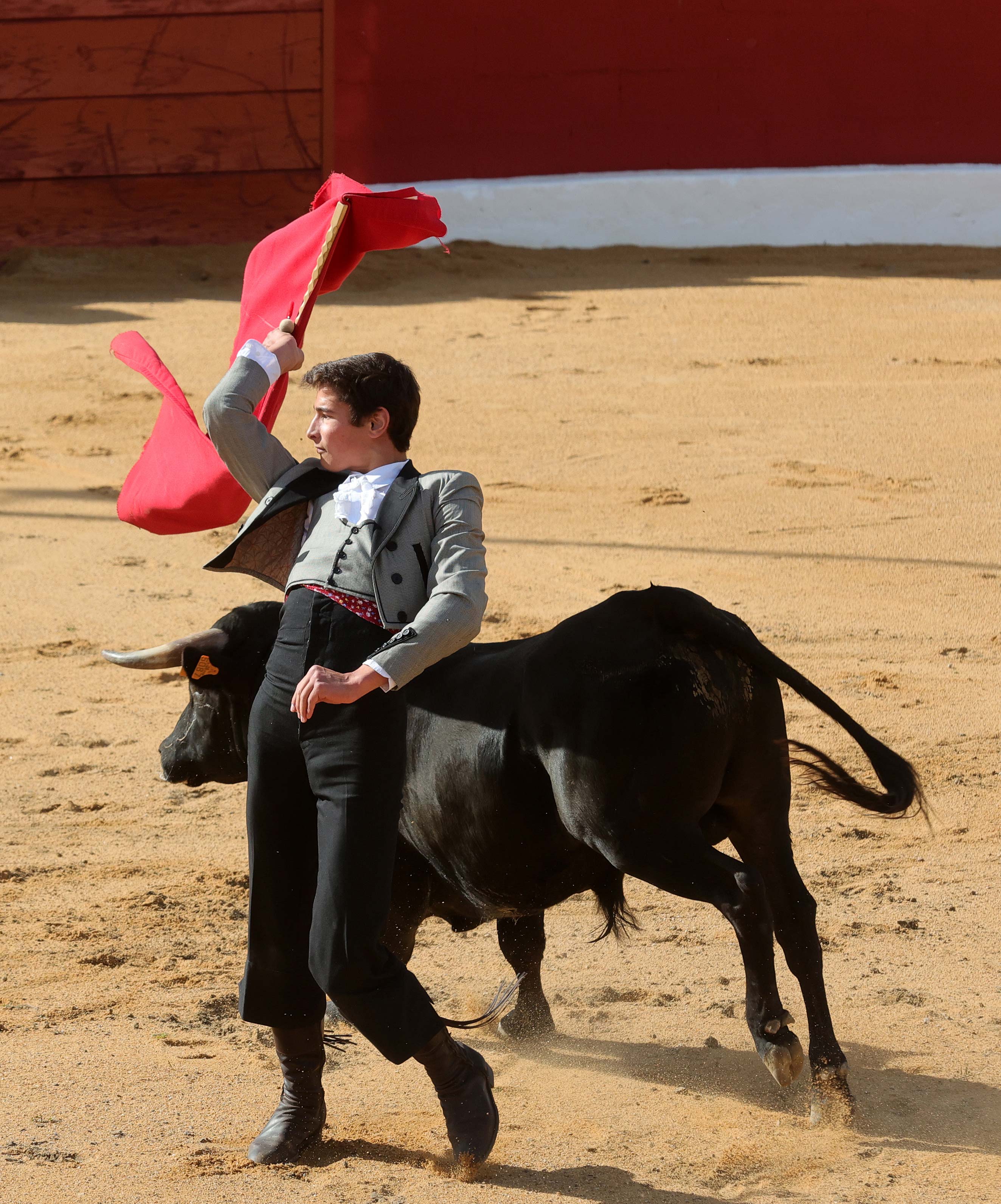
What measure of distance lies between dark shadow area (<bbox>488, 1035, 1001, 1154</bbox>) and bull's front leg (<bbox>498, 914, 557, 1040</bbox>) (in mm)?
41

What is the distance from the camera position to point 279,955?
256 cm

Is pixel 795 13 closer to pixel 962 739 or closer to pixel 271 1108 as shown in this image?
pixel 962 739

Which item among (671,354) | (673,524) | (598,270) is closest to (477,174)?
(598,270)

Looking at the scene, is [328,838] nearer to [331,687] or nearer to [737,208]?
[331,687]

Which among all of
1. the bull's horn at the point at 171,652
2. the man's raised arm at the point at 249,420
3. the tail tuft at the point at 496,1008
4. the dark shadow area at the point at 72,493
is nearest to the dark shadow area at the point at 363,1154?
the tail tuft at the point at 496,1008

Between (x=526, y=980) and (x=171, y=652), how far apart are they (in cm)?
99

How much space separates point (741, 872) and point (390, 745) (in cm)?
63

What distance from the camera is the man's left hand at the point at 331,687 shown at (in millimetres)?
2268

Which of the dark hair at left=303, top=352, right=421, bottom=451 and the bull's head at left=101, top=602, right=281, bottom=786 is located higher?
the dark hair at left=303, top=352, right=421, bottom=451

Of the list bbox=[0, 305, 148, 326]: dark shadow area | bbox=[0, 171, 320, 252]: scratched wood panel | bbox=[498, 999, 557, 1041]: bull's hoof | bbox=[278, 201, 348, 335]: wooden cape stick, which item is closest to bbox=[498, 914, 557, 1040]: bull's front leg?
bbox=[498, 999, 557, 1041]: bull's hoof

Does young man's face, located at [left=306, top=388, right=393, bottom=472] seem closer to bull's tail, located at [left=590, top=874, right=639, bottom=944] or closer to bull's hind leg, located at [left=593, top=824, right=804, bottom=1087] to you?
bull's hind leg, located at [left=593, top=824, right=804, bottom=1087]

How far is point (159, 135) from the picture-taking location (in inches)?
433

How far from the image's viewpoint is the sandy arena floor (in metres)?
2.73

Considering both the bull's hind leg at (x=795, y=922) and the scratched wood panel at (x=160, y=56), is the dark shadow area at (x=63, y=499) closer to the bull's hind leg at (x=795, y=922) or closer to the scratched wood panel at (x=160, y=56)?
the bull's hind leg at (x=795, y=922)
